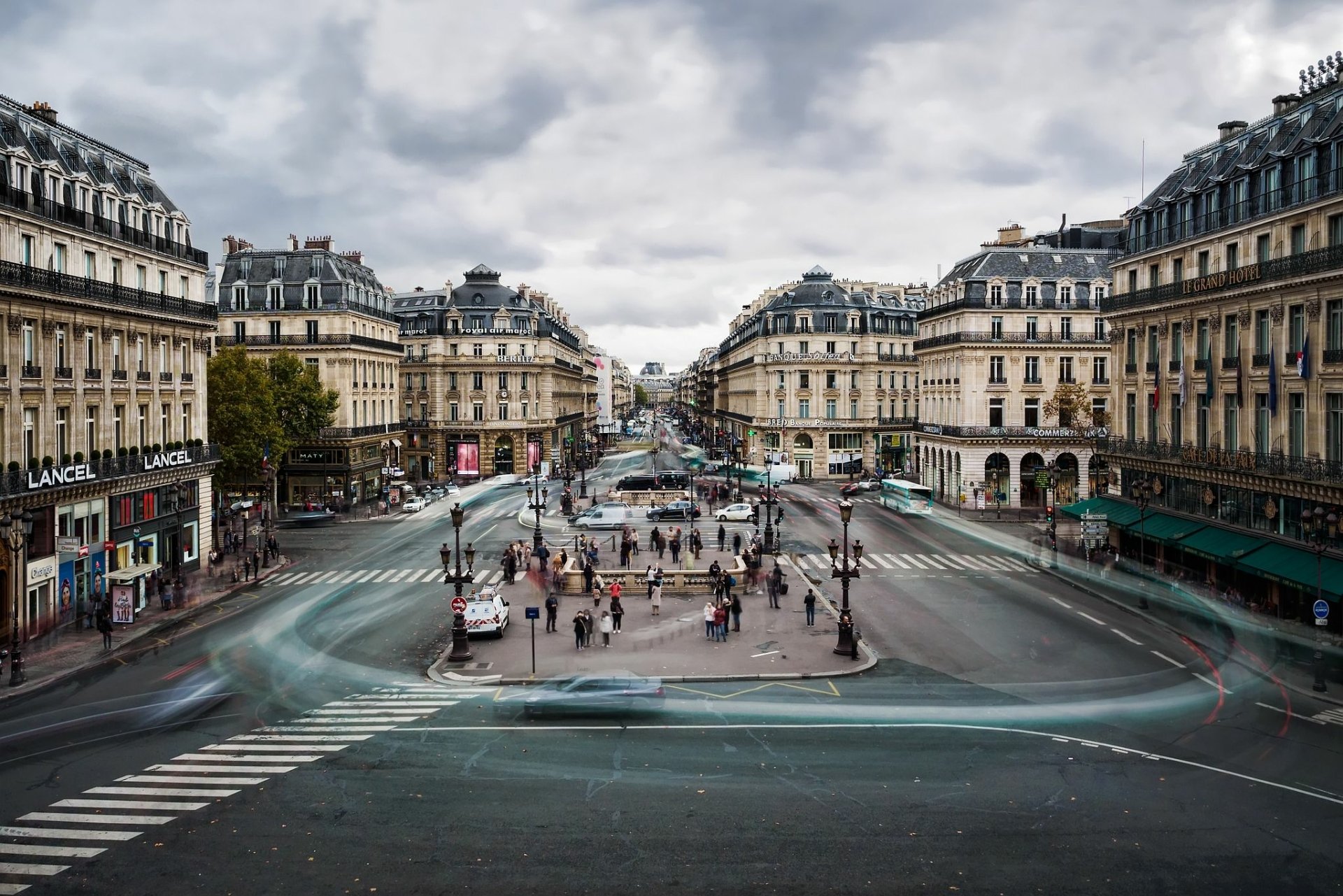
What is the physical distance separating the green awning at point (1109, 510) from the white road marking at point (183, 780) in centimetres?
4159

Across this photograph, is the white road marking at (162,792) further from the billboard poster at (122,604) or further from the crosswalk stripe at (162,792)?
the billboard poster at (122,604)

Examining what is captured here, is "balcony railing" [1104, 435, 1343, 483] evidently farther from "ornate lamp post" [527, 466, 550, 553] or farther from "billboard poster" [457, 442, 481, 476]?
"billboard poster" [457, 442, 481, 476]

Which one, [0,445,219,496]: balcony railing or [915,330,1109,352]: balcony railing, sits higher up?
[915,330,1109,352]: balcony railing

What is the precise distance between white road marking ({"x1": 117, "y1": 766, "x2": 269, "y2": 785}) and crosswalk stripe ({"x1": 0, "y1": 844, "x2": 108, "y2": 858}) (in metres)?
2.85

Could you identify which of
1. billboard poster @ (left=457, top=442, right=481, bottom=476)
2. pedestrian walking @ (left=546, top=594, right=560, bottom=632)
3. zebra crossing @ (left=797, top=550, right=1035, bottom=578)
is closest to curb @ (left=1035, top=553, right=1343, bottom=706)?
zebra crossing @ (left=797, top=550, right=1035, bottom=578)

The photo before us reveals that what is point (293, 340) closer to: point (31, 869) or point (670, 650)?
point (670, 650)

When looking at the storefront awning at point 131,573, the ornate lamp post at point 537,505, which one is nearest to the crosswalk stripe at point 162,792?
the storefront awning at point 131,573

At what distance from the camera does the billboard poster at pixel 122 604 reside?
3422 centimetres

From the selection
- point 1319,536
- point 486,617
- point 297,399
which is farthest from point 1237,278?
point 297,399

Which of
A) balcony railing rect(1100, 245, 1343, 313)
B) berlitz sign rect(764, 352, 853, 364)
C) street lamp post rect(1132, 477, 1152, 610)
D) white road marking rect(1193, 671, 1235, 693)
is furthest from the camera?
berlitz sign rect(764, 352, 853, 364)

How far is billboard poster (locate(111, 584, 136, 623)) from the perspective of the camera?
34.2 metres

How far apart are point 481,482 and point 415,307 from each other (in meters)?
23.9

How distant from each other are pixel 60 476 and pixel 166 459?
8314 millimetres

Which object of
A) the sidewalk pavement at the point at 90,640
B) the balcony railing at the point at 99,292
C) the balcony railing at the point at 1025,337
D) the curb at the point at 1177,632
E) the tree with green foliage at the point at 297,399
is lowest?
the curb at the point at 1177,632
